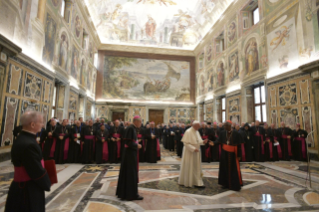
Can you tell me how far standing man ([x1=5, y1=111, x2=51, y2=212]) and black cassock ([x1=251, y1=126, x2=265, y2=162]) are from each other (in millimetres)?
8640

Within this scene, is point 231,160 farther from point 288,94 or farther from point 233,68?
point 233,68

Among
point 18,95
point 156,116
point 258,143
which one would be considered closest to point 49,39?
point 18,95

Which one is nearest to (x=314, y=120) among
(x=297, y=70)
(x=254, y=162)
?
(x=297, y=70)

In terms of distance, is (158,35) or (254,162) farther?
(158,35)

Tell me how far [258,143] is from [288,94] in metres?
3.00

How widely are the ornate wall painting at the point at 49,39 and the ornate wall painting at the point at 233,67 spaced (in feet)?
39.4

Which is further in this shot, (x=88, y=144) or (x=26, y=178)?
(x=88, y=144)

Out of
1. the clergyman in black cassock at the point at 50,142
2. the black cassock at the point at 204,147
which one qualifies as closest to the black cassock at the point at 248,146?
the black cassock at the point at 204,147

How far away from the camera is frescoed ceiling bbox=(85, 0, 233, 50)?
16642 millimetres

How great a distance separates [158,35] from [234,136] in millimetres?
18490

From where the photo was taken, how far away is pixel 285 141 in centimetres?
852

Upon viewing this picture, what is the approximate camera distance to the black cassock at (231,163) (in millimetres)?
4445

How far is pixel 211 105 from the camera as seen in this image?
57.2 ft

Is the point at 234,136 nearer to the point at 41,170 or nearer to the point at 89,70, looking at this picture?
the point at 41,170
